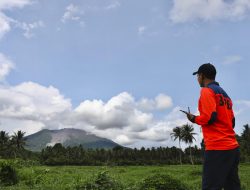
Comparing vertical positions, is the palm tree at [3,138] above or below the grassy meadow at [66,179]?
above

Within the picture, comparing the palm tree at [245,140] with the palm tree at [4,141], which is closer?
the palm tree at [245,140]

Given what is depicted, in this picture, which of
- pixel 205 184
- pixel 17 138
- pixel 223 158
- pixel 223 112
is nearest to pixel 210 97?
pixel 223 112

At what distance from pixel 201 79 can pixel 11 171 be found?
43.9 ft

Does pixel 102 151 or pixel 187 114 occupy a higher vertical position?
pixel 102 151

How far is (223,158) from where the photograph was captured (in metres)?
4.80

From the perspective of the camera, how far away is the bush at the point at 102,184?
12312mm

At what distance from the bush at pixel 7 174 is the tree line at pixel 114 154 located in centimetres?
6786

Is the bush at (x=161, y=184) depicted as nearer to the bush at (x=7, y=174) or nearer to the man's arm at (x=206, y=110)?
the bush at (x=7, y=174)

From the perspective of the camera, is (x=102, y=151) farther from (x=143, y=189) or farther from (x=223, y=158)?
(x=223, y=158)

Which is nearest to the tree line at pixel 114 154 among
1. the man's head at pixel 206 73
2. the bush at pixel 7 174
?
the bush at pixel 7 174

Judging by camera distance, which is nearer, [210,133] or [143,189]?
[210,133]

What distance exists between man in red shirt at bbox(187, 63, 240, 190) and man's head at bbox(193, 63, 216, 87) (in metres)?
0.17

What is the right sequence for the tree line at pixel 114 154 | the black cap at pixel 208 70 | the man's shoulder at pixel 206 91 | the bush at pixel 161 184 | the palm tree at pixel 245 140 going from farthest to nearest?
the tree line at pixel 114 154, the palm tree at pixel 245 140, the bush at pixel 161 184, the black cap at pixel 208 70, the man's shoulder at pixel 206 91

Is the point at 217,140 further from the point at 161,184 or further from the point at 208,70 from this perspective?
the point at 161,184
